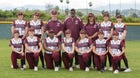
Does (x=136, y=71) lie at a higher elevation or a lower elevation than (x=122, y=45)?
lower

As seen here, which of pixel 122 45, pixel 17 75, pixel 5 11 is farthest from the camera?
pixel 5 11

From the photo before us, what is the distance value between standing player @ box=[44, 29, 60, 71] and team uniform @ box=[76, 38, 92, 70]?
555mm

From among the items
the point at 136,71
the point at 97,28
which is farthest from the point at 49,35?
the point at 136,71

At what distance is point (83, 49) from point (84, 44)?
15 centimetres

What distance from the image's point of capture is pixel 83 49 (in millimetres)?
10148

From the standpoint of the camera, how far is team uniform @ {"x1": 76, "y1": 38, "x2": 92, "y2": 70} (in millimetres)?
9992

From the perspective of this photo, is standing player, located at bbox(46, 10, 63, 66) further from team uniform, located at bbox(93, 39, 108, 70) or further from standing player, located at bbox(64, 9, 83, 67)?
team uniform, located at bbox(93, 39, 108, 70)

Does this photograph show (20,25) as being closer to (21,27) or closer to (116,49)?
(21,27)

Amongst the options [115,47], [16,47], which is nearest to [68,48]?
[115,47]

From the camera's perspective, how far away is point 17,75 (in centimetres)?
909

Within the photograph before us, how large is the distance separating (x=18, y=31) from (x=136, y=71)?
3.30 meters

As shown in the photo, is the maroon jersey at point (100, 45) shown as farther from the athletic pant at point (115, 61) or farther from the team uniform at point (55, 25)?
the team uniform at point (55, 25)

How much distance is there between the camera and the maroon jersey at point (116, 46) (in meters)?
9.80

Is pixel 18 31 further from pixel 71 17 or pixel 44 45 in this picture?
pixel 71 17
